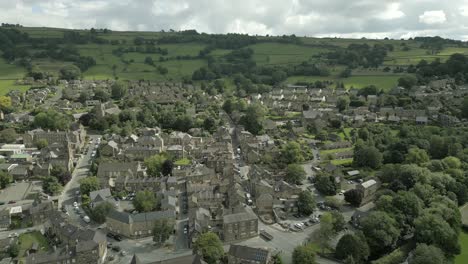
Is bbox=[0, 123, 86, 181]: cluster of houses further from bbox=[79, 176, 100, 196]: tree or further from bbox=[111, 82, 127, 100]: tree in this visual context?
bbox=[111, 82, 127, 100]: tree

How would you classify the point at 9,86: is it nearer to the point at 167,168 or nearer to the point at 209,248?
the point at 167,168

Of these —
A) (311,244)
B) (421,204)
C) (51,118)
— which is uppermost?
(51,118)

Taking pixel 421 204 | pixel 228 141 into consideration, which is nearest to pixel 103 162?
pixel 228 141

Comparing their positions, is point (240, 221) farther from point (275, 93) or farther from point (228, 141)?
point (275, 93)

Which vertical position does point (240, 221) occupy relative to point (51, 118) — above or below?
below

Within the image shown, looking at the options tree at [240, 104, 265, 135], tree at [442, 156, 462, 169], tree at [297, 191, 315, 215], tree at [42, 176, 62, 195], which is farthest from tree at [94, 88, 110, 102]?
tree at [442, 156, 462, 169]

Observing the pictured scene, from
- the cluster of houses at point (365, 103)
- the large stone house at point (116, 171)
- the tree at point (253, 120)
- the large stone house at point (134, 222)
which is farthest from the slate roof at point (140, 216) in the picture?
the cluster of houses at point (365, 103)

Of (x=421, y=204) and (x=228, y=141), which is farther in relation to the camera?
(x=228, y=141)
